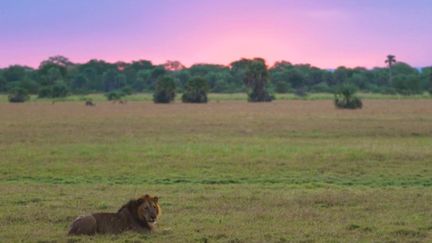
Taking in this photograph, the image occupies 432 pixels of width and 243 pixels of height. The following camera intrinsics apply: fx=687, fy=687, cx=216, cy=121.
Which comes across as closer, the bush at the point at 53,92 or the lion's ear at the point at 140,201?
the lion's ear at the point at 140,201

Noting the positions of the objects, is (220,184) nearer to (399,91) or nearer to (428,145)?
(428,145)

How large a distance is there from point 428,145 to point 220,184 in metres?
11.7

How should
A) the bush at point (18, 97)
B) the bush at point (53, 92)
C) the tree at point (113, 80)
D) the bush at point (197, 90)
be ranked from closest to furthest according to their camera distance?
the bush at point (197, 90), the bush at point (18, 97), the bush at point (53, 92), the tree at point (113, 80)

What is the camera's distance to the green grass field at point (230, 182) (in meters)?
10.1

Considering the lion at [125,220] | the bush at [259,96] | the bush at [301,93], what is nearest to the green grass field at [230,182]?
the lion at [125,220]

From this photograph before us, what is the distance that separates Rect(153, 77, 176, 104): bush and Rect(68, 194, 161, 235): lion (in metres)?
68.5

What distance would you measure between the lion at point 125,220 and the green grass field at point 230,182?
0.17m

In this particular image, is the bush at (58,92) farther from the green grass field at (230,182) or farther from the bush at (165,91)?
the green grass field at (230,182)

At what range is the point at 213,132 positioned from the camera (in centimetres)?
3216

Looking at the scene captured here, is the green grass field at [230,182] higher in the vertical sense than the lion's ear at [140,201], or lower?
lower

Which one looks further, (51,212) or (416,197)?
(416,197)

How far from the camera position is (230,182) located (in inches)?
637

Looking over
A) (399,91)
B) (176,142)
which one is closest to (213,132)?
(176,142)

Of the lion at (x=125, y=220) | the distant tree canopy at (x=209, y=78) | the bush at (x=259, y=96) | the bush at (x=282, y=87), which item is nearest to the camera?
the lion at (x=125, y=220)
